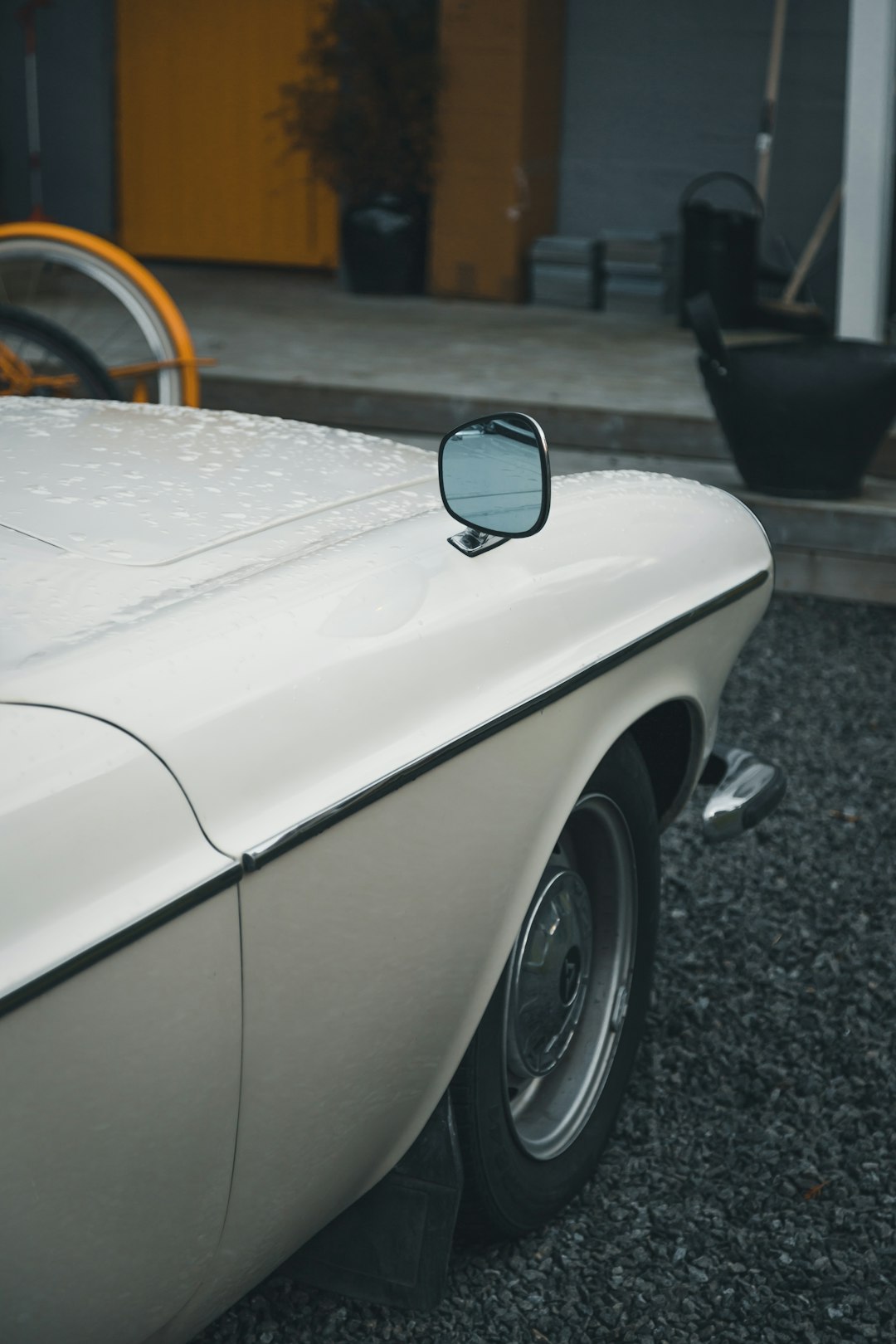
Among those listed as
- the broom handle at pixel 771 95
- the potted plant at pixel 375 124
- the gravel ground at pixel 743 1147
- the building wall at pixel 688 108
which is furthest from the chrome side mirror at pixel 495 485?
the potted plant at pixel 375 124

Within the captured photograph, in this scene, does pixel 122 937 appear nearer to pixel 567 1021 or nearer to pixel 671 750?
pixel 567 1021

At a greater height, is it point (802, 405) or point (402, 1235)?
point (802, 405)

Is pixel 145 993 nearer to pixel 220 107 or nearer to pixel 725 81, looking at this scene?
pixel 725 81

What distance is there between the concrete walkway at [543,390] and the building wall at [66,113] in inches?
104

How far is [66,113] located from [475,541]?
9.79 metres

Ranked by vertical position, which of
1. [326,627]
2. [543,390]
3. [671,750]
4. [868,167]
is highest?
[868,167]

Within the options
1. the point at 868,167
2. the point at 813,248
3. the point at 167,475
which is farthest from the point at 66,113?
the point at 167,475

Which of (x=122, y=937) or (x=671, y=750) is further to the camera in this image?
(x=671, y=750)

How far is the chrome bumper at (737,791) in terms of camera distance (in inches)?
91.1

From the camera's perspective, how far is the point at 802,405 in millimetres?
4902

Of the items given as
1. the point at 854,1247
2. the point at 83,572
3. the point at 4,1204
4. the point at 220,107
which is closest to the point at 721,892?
the point at 854,1247

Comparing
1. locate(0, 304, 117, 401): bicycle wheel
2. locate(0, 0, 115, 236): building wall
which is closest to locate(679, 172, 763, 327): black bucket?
locate(0, 0, 115, 236): building wall

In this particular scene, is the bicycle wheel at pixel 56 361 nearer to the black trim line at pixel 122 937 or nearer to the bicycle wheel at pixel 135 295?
the bicycle wheel at pixel 135 295

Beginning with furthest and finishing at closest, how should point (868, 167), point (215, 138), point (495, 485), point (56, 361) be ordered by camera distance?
point (215, 138) < point (868, 167) < point (56, 361) < point (495, 485)
